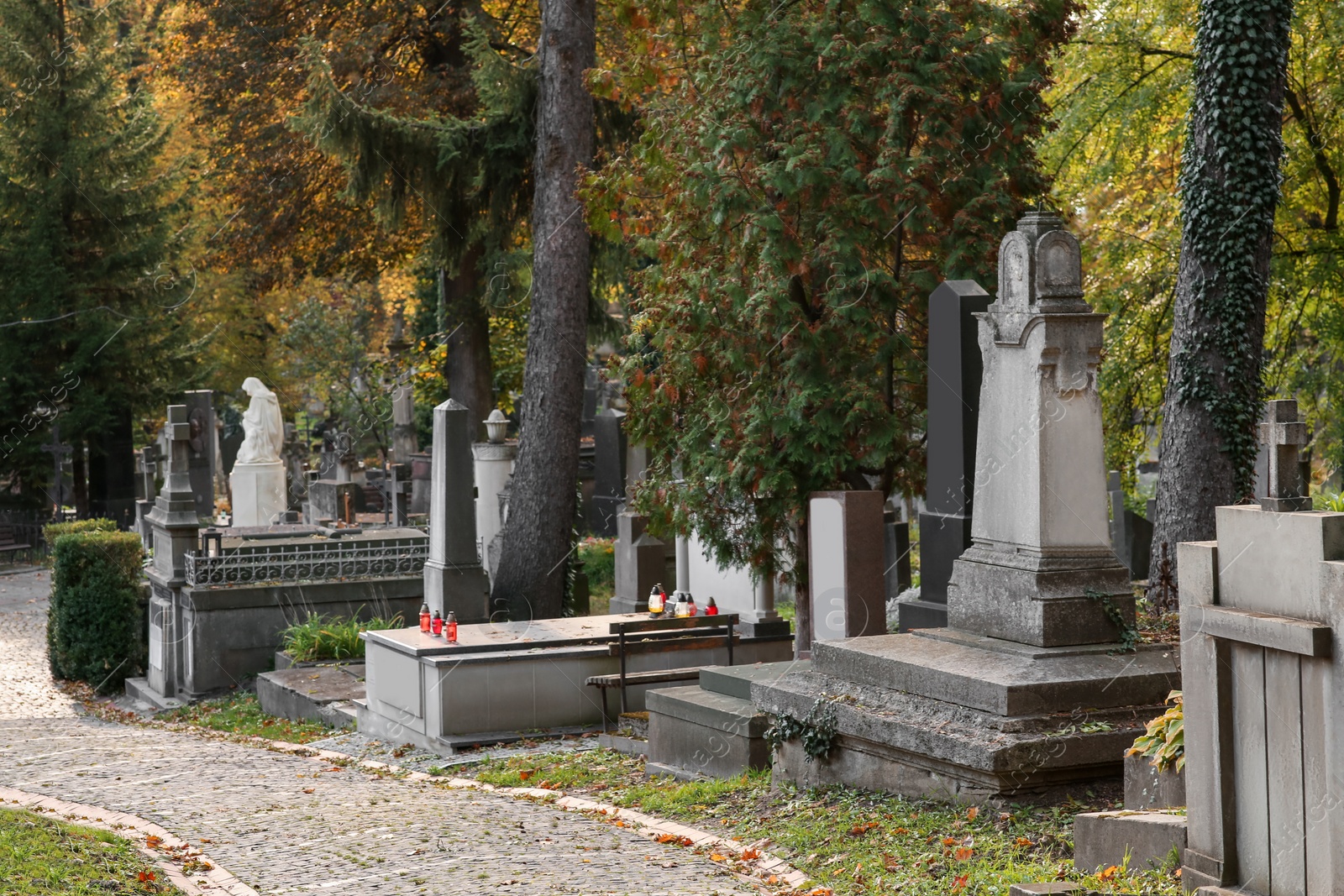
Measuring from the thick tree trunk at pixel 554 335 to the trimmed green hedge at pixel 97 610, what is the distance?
4.30 m

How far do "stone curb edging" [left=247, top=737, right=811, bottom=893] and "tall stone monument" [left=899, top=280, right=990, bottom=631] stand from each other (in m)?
2.62

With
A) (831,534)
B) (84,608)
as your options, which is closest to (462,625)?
(831,534)

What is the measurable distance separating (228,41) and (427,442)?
44.8ft

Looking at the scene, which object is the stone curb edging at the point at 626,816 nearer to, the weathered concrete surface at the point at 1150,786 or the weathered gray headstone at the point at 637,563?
the weathered concrete surface at the point at 1150,786

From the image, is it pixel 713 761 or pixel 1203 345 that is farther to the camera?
pixel 1203 345

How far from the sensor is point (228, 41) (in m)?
25.2

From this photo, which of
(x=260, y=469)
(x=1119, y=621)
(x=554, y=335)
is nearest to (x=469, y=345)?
(x=260, y=469)

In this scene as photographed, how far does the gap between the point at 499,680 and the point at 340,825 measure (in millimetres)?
3287

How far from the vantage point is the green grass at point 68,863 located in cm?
638

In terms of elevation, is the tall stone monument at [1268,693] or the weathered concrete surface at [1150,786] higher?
the tall stone monument at [1268,693]

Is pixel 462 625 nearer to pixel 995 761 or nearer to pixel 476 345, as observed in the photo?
pixel 995 761

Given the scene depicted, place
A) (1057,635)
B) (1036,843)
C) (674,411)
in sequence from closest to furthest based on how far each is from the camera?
(1036,843), (1057,635), (674,411)

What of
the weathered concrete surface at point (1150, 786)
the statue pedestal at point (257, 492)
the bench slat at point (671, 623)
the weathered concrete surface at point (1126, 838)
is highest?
the statue pedestal at point (257, 492)

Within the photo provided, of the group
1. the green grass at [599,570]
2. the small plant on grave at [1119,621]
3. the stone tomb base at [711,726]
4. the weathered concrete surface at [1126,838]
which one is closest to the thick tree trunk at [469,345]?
the green grass at [599,570]
